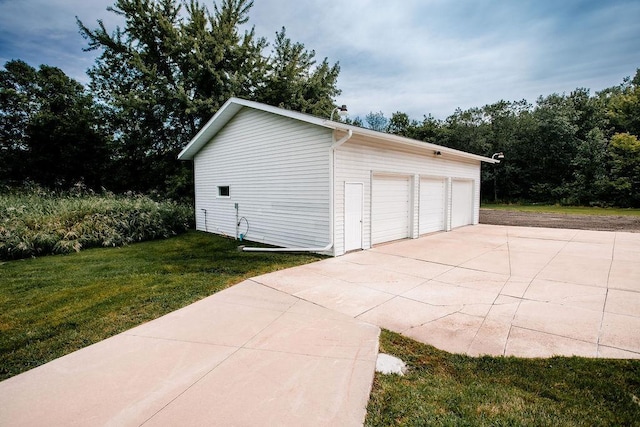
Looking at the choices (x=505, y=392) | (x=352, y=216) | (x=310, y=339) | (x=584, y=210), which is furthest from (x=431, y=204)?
(x=584, y=210)

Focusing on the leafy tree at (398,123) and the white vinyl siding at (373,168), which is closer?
the white vinyl siding at (373,168)

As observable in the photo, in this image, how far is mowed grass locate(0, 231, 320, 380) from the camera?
11.1 ft

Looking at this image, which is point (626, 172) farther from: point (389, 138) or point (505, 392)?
point (505, 392)

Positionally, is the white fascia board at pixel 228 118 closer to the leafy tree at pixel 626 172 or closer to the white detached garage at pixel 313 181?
the white detached garage at pixel 313 181

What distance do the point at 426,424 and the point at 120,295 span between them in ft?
15.3

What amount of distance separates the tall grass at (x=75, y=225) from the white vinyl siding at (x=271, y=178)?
2150mm

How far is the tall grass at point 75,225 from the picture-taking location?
7.92 m

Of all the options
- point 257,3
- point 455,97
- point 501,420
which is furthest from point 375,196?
point 455,97

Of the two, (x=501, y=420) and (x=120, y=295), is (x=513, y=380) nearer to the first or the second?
(x=501, y=420)

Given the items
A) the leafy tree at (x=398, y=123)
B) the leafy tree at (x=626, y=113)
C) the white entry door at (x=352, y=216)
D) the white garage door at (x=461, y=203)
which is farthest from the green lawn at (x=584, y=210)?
the white entry door at (x=352, y=216)

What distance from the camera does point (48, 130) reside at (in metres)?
15.8

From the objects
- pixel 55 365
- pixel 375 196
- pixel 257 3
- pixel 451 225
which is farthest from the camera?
pixel 257 3

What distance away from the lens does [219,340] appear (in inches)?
131

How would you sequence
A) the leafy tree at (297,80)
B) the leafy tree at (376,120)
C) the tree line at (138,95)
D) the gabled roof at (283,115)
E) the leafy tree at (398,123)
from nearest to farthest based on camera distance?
the gabled roof at (283,115), the tree line at (138,95), the leafy tree at (297,80), the leafy tree at (398,123), the leafy tree at (376,120)
